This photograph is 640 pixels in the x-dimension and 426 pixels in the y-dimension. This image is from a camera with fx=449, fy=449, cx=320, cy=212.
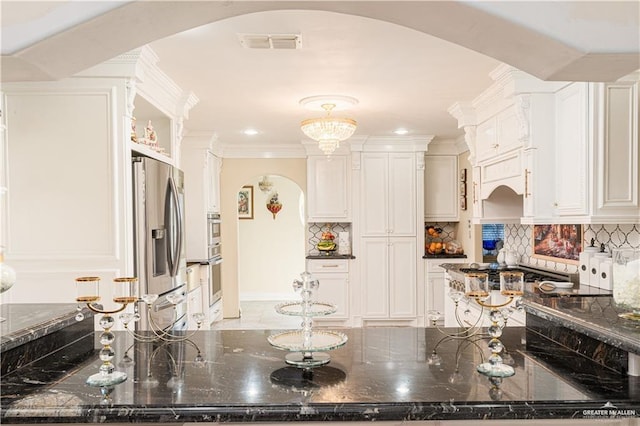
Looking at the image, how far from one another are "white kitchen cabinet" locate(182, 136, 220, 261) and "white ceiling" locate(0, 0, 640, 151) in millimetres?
515

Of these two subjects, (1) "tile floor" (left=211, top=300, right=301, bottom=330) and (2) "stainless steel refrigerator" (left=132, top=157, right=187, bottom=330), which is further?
(1) "tile floor" (left=211, top=300, right=301, bottom=330)

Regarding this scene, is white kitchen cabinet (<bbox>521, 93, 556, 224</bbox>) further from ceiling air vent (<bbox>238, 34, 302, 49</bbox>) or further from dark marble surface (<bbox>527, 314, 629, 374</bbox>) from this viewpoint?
ceiling air vent (<bbox>238, 34, 302, 49</bbox>)

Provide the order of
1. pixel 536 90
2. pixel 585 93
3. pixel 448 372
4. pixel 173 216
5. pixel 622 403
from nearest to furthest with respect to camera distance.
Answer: pixel 622 403 < pixel 448 372 < pixel 585 93 < pixel 536 90 < pixel 173 216

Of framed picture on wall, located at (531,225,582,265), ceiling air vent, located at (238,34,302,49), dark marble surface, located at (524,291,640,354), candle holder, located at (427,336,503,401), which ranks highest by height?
ceiling air vent, located at (238,34,302,49)

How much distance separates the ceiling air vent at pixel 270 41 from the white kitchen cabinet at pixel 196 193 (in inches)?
124

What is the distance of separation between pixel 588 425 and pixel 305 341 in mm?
932

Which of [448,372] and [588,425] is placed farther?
[448,372]

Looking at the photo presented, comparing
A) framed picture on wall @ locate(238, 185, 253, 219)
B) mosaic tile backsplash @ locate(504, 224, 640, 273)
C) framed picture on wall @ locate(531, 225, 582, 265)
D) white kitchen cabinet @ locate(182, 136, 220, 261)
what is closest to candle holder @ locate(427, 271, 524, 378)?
mosaic tile backsplash @ locate(504, 224, 640, 273)

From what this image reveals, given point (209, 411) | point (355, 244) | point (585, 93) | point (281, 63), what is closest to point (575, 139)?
point (585, 93)

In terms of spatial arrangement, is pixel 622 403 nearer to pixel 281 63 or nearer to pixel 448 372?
pixel 448 372

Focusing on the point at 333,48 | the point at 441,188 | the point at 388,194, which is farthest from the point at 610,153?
the point at 441,188

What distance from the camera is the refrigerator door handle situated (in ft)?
11.0

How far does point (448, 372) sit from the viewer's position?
5.19 ft

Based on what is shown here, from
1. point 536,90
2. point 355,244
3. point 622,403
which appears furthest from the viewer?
point 355,244
